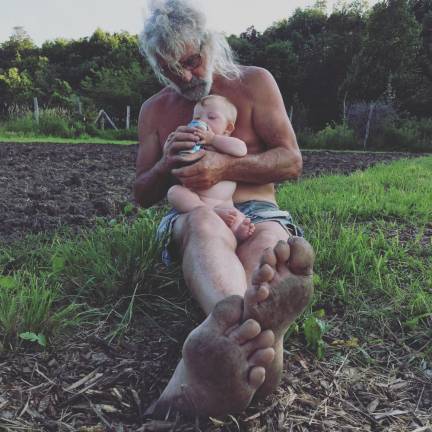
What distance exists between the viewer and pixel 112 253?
2203mm

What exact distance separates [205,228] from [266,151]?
0.75 m

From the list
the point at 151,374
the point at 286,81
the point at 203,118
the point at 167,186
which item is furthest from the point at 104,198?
the point at 286,81

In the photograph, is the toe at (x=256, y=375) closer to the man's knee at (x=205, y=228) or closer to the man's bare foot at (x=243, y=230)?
the man's knee at (x=205, y=228)

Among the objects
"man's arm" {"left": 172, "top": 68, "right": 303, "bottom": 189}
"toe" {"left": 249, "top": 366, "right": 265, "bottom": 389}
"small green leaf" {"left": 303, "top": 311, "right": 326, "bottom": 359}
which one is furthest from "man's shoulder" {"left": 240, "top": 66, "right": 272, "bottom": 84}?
"toe" {"left": 249, "top": 366, "right": 265, "bottom": 389}

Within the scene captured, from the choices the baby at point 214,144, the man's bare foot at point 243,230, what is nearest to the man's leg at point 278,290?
the man's bare foot at point 243,230

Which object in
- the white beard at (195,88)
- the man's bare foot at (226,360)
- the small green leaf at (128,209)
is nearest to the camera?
the man's bare foot at (226,360)

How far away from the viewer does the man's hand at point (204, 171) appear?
201 cm

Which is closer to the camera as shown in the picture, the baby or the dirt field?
the dirt field

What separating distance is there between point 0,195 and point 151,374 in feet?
11.6

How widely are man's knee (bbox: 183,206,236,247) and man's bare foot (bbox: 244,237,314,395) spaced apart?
43cm

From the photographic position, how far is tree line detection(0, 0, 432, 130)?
63.2ft

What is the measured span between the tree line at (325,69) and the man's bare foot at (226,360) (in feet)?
54.3

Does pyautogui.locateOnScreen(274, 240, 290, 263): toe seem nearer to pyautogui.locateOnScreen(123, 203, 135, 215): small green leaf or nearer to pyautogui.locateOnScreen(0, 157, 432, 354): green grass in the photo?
pyautogui.locateOnScreen(0, 157, 432, 354): green grass

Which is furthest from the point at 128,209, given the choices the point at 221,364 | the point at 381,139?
the point at 381,139
